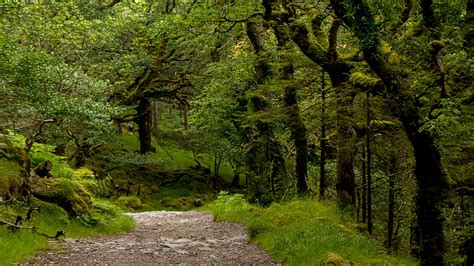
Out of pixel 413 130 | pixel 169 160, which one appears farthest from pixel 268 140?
pixel 169 160

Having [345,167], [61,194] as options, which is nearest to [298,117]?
[345,167]

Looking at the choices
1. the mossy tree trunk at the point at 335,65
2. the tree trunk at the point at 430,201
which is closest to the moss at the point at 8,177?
the mossy tree trunk at the point at 335,65

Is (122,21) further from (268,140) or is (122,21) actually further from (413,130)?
(413,130)

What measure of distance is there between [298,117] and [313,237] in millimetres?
5737

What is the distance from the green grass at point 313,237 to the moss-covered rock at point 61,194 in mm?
4912

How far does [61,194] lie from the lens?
12.7 meters

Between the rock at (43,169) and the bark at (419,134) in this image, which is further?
the rock at (43,169)

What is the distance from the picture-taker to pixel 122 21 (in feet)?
76.9

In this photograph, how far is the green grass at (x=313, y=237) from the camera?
8.20m

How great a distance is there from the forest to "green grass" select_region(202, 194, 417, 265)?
53mm

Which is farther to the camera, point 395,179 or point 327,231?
point 395,179

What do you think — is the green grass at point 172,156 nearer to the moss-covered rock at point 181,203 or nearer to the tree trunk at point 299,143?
the moss-covered rock at point 181,203

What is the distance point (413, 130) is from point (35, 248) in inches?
295

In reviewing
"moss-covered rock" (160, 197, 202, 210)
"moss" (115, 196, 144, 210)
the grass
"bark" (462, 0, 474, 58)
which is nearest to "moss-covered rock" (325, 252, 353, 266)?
"bark" (462, 0, 474, 58)
